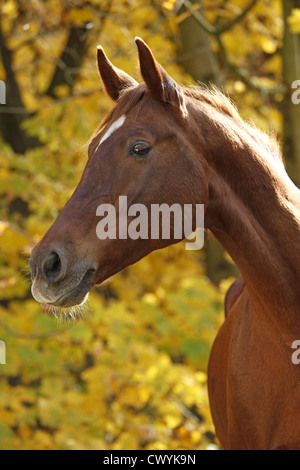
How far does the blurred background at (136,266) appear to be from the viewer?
5.99m

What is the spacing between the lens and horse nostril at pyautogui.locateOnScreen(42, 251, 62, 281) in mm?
2486

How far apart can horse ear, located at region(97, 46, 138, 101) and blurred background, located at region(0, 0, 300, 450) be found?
2495mm

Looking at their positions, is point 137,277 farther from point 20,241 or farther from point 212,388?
point 212,388

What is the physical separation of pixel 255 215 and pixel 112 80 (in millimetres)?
868

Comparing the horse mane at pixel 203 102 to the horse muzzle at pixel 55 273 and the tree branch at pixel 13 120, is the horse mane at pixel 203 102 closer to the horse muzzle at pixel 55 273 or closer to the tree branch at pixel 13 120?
the horse muzzle at pixel 55 273

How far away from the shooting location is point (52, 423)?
660 cm

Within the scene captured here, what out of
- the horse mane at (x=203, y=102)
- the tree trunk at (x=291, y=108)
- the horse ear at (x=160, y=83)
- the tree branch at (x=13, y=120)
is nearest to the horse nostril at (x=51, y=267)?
the horse mane at (x=203, y=102)

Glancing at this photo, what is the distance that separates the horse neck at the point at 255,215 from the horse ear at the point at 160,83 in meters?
0.14

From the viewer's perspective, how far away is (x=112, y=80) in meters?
2.98

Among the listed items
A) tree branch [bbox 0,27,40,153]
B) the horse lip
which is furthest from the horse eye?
tree branch [bbox 0,27,40,153]

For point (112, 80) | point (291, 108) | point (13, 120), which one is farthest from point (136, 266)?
point (112, 80)

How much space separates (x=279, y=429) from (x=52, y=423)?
416cm

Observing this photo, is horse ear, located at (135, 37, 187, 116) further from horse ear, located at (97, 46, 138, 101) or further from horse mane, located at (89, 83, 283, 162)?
horse ear, located at (97, 46, 138, 101)
